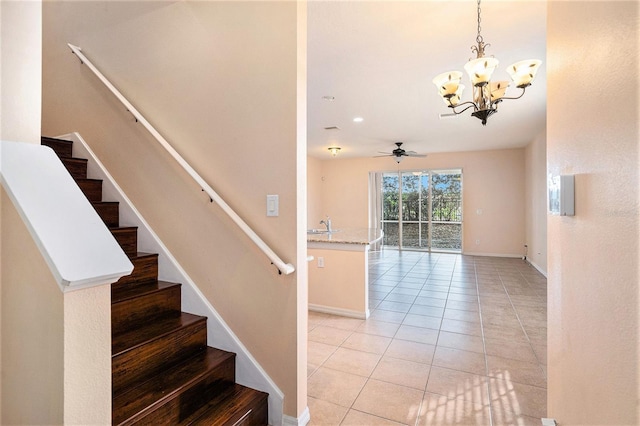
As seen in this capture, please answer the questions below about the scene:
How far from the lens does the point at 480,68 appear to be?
225 centimetres

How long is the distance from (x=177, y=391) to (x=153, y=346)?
10.5 inches

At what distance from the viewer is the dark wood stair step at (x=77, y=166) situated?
234 centimetres

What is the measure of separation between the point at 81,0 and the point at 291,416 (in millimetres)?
3661

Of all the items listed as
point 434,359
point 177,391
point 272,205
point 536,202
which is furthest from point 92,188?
point 536,202

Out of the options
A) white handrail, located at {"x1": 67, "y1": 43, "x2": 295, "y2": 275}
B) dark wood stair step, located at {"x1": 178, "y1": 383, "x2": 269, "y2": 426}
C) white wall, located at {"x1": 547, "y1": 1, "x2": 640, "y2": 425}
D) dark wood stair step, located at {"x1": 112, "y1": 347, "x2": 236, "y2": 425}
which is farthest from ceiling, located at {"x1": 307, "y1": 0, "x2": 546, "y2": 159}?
dark wood stair step, located at {"x1": 178, "y1": 383, "x2": 269, "y2": 426}

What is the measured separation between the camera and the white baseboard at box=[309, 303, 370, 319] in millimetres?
3484

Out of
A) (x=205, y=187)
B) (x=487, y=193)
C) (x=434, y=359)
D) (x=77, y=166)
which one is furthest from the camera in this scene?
(x=487, y=193)

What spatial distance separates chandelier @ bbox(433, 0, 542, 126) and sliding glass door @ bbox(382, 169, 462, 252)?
563cm

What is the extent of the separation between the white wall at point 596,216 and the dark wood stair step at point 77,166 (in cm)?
303

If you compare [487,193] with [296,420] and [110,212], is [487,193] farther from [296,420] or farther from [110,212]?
[110,212]

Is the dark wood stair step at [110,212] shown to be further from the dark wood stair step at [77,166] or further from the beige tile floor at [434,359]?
the beige tile floor at [434,359]

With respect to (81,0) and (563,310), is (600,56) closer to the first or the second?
(563,310)

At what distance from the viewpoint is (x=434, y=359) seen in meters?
2.54

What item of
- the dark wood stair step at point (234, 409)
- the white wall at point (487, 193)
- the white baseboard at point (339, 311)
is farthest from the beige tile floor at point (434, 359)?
the white wall at point (487, 193)
